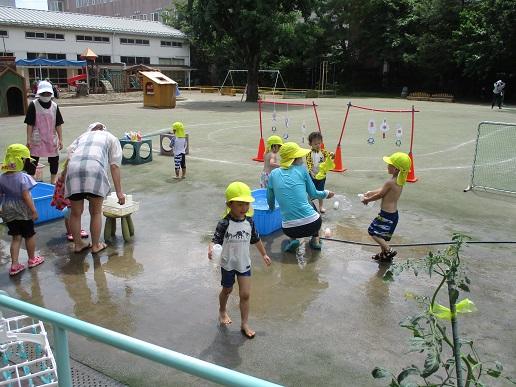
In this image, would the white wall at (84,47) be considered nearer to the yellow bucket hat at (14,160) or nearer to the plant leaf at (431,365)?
the yellow bucket hat at (14,160)

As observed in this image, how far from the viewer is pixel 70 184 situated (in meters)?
5.59

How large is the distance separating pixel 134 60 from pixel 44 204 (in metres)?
45.4

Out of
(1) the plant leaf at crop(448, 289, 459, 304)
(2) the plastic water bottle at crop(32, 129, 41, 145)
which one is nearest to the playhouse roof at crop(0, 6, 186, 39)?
(2) the plastic water bottle at crop(32, 129, 41, 145)

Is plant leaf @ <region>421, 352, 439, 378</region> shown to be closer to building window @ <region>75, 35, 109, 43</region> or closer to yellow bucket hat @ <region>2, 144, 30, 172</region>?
yellow bucket hat @ <region>2, 144, 30, 172</region>

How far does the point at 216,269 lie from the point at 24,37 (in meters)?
42.2

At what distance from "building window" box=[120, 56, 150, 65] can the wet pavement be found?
41996mm

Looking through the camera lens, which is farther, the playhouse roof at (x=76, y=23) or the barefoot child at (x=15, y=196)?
the playhouse roof at (x=76, y=23)

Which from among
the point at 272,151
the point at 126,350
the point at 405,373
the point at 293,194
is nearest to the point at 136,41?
the point at 272,151

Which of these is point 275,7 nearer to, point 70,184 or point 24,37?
point 24,37

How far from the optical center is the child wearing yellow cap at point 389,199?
5648mm

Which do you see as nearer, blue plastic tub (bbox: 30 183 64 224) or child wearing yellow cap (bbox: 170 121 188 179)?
blue plastic tub (bbox: 30 183 64 224)

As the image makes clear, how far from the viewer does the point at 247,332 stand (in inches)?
→ 165

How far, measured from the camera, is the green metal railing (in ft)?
5.27

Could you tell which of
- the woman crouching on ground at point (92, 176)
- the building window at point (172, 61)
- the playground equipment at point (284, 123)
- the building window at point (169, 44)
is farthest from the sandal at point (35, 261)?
the building window at point (169, 44)
